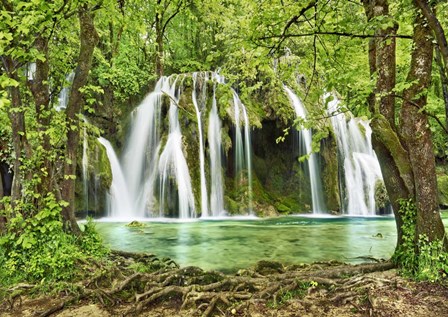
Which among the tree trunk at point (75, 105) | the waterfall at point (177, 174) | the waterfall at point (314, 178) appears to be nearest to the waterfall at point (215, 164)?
the waterfall at point (177, 174)

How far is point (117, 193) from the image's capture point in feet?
51.7

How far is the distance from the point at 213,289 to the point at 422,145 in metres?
3.14

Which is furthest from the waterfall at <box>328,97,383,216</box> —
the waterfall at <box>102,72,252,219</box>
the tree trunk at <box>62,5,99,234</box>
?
the tree trunk at <box>62,5,99,234</box>

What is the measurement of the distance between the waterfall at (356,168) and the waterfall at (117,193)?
1055 centimetres

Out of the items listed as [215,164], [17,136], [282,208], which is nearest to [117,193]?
[215,164]

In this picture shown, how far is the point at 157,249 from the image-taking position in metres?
8.52

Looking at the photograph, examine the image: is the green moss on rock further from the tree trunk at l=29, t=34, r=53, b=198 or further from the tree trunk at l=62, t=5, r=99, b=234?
the tree trunk at l=29, t=34, r=53, b=198

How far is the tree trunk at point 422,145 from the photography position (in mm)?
4207

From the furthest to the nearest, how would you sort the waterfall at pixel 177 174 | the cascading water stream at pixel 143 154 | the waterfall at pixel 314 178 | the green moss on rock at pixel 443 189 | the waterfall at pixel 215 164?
the green moss on rock at pixel 443 189 → the waterfall at pixel 314 178 → the waterfall at pixel 215 164 → the cascading water stream at pixel 143 154 → the waterfall at pixel 177 174

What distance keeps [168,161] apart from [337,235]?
8.20m

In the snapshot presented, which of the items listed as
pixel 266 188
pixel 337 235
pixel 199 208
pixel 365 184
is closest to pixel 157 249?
pixel 337 235

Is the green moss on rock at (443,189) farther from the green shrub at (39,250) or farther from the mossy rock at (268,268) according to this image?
the green shrub at (39,250)

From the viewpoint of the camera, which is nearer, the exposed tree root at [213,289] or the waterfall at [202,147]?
the exposed tree root at [213,289]

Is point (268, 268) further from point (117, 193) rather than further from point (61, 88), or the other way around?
point (117, 193)
